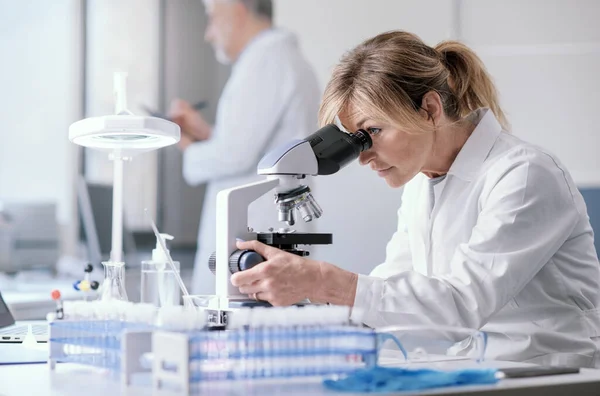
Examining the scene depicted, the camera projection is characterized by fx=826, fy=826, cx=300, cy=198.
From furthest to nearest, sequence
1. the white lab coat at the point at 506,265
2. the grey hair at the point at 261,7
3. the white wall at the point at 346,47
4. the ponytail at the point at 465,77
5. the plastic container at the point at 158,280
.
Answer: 1. the grey hair at the point at 261,7
2. the white wall at the point at 346,47
3. the ponytail at the point at 465,77
4. the plastic container at the point at 158,280
5. the white lab coat at the point at 506,265

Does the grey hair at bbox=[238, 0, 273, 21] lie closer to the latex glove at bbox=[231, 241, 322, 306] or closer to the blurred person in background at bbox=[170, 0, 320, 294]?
the blurred person in background at bbox=[170, 0, 320, 294]

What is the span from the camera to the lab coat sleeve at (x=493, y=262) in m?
1.69

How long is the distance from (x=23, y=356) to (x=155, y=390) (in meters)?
0.63

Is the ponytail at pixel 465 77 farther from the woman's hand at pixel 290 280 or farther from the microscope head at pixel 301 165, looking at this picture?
the woman's hand at pixel 290 280

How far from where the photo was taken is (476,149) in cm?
207

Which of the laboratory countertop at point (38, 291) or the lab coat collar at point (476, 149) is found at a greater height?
the lab coat collar at point (476, 149)

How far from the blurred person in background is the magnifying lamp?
1916mm

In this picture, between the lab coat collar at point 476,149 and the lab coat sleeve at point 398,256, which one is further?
the lab coat sleeve at point 398,256

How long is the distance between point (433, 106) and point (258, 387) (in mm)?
1092

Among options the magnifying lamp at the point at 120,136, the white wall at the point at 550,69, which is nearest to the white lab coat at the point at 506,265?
the magnifying lamp at the point at 120,136

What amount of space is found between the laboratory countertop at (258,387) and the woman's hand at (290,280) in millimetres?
365

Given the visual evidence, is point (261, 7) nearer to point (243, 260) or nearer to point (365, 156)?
point (365, 156)

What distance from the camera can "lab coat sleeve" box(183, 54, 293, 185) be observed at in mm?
3832

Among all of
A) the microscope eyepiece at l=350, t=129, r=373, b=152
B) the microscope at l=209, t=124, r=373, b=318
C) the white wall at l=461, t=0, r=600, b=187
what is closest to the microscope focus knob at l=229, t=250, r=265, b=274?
the microscope at l=209, t=124, r=373, b=318
